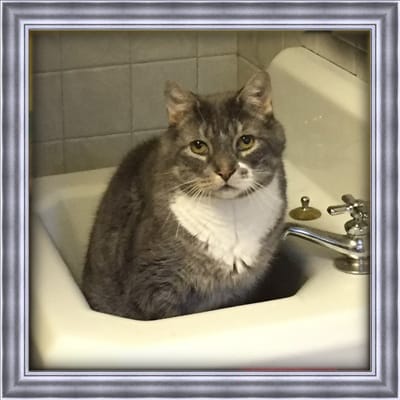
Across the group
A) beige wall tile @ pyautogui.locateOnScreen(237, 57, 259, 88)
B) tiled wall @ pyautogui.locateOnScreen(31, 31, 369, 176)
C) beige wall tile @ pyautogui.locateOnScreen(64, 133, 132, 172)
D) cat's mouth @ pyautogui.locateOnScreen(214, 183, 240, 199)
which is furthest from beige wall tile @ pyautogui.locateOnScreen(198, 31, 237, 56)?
beige wall tile @ pyautogui.locateOnScreen(64, 133, 132, 172)

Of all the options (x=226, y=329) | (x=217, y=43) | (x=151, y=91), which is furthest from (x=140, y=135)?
(x=226, y=329)

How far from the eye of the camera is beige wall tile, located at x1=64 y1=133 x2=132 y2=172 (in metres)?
1.86

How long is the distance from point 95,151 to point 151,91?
19cm

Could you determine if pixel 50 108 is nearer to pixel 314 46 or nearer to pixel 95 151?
pixel 95 151

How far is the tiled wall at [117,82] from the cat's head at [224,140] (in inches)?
7.4

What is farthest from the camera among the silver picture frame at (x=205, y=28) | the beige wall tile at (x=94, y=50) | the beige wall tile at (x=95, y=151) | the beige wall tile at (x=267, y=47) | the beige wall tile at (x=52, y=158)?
the beige wall tile at (x=95, y=151)

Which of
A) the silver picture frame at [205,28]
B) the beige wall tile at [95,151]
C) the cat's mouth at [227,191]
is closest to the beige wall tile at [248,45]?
the silver picture frame at [205,28]

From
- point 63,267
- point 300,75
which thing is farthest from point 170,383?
point 300,75

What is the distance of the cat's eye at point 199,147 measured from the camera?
1.28m

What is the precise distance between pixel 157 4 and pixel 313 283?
0.48 m

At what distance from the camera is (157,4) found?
45.4 inches

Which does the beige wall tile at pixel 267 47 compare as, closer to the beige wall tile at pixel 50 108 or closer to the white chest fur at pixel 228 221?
the white chest fur at pixel 228 221

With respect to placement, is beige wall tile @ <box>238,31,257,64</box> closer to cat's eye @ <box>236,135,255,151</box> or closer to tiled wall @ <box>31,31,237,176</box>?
tiled wall @ <box>31,31,237,176</box>

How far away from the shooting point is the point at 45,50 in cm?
137
